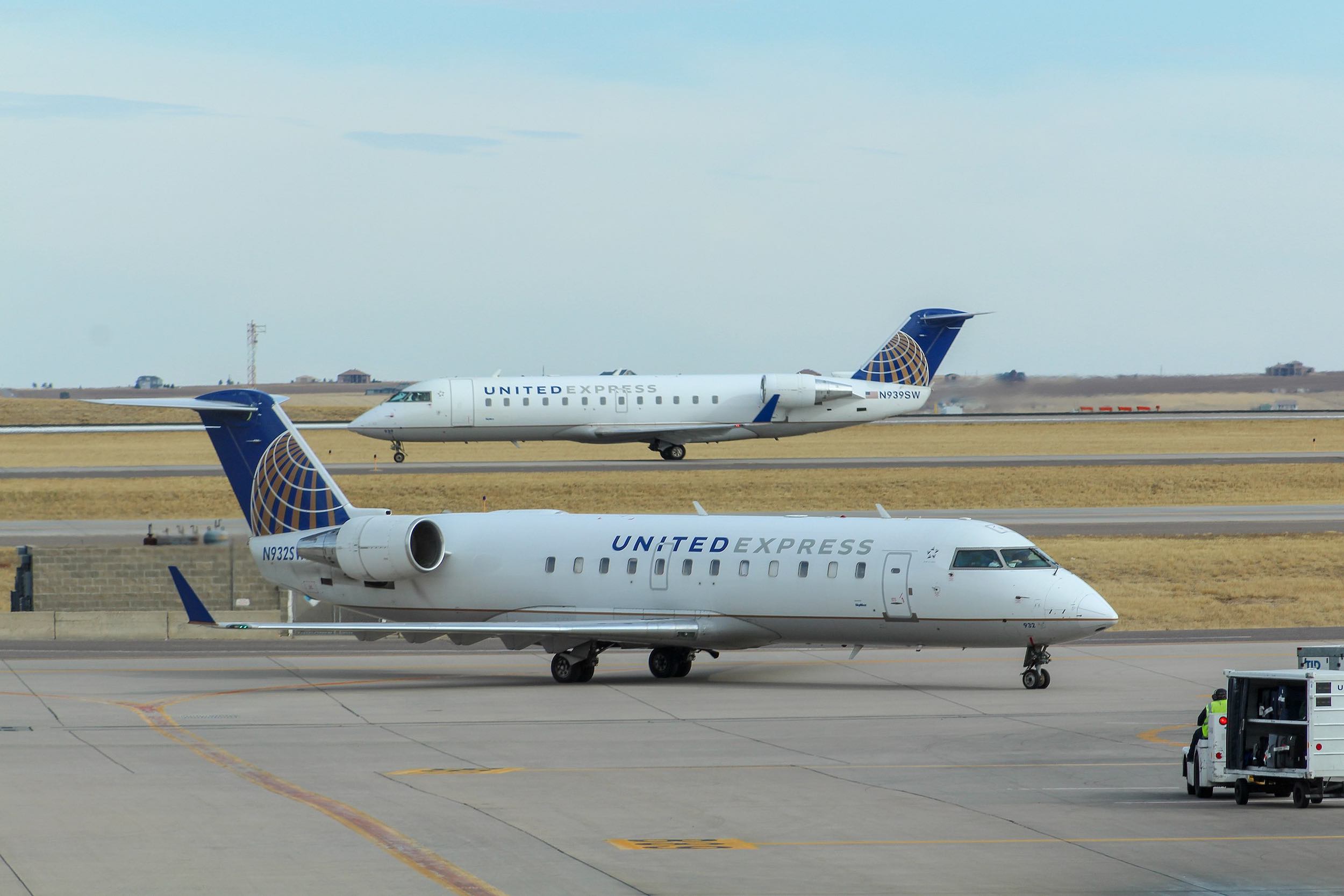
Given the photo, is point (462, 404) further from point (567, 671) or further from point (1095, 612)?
point (1095, 612)

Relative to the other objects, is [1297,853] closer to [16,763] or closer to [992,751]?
[992,751]

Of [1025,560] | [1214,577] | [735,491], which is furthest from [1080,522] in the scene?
[1025,560]

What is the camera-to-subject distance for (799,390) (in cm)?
7925

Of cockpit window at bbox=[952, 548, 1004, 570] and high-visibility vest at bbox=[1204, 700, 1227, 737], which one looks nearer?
high-visibility vest at bbox=[1204, 700, 1227, 737]

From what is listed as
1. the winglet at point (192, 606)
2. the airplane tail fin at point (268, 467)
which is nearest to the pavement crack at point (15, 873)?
the winglet at point (192, 606)

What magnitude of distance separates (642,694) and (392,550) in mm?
5942

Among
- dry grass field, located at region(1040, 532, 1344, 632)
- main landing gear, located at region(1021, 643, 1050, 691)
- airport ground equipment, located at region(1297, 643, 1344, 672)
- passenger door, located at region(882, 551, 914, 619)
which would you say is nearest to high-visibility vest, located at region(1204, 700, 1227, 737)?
airport ground equipment, located at region(1297, 643, 1344, 672)

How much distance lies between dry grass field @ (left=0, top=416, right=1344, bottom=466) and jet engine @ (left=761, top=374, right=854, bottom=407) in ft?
22.5

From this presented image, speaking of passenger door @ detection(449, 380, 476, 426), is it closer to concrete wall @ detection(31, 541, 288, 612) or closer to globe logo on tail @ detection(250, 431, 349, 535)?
concrete wall @ detection(31, 541, 288, 612)

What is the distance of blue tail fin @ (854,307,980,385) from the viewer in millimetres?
82938

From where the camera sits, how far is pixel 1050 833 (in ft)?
56.3

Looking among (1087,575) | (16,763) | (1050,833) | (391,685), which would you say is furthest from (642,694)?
(1087,575)

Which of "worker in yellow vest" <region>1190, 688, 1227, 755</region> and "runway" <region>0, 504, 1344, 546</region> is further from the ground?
"runway" <region>0, 504, 1344, 546</region>

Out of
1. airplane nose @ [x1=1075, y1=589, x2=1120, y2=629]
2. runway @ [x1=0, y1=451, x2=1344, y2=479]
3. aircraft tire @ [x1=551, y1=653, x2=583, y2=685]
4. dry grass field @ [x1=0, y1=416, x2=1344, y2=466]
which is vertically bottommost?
aircraft tire @ [x1=551, y1=653, x2=583, y2=685]
